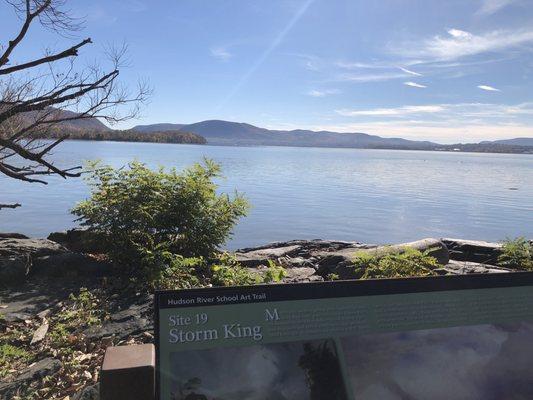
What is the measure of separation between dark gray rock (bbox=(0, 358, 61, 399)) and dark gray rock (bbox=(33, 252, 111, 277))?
2677 mm

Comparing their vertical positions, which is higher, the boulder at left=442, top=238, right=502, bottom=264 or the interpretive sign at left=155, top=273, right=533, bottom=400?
the interpretive sign at left=155, top=273, right=533, bottom=400

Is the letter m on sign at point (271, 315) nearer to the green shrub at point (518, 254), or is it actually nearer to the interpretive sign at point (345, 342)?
the interpretive sign at point (345, 342)

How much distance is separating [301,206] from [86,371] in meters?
25.4

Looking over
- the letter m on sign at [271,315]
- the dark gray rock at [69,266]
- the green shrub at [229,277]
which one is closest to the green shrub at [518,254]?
the green shrub at [229,277]

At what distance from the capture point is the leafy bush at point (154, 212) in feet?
23.7

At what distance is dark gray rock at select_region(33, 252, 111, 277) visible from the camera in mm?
7105

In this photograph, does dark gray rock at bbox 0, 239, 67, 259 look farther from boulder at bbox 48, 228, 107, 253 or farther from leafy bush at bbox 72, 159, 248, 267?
leafy bush at bbox 72, 159, 248, 267

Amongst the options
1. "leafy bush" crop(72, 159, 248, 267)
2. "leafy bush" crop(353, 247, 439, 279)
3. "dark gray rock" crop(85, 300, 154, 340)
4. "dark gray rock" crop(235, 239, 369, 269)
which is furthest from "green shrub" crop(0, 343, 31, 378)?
"dark gray rock" crop(235, 239, 369, 269)

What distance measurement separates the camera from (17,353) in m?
4.65

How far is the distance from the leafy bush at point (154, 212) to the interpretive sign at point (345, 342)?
15.9 ft

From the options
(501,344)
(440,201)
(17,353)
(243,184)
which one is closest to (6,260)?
(17,353)

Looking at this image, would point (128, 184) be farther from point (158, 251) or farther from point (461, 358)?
point (461, 358)

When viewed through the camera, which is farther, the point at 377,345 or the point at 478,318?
the point at 478,318

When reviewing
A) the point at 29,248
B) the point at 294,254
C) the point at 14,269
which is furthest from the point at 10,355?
the point at 294,254
